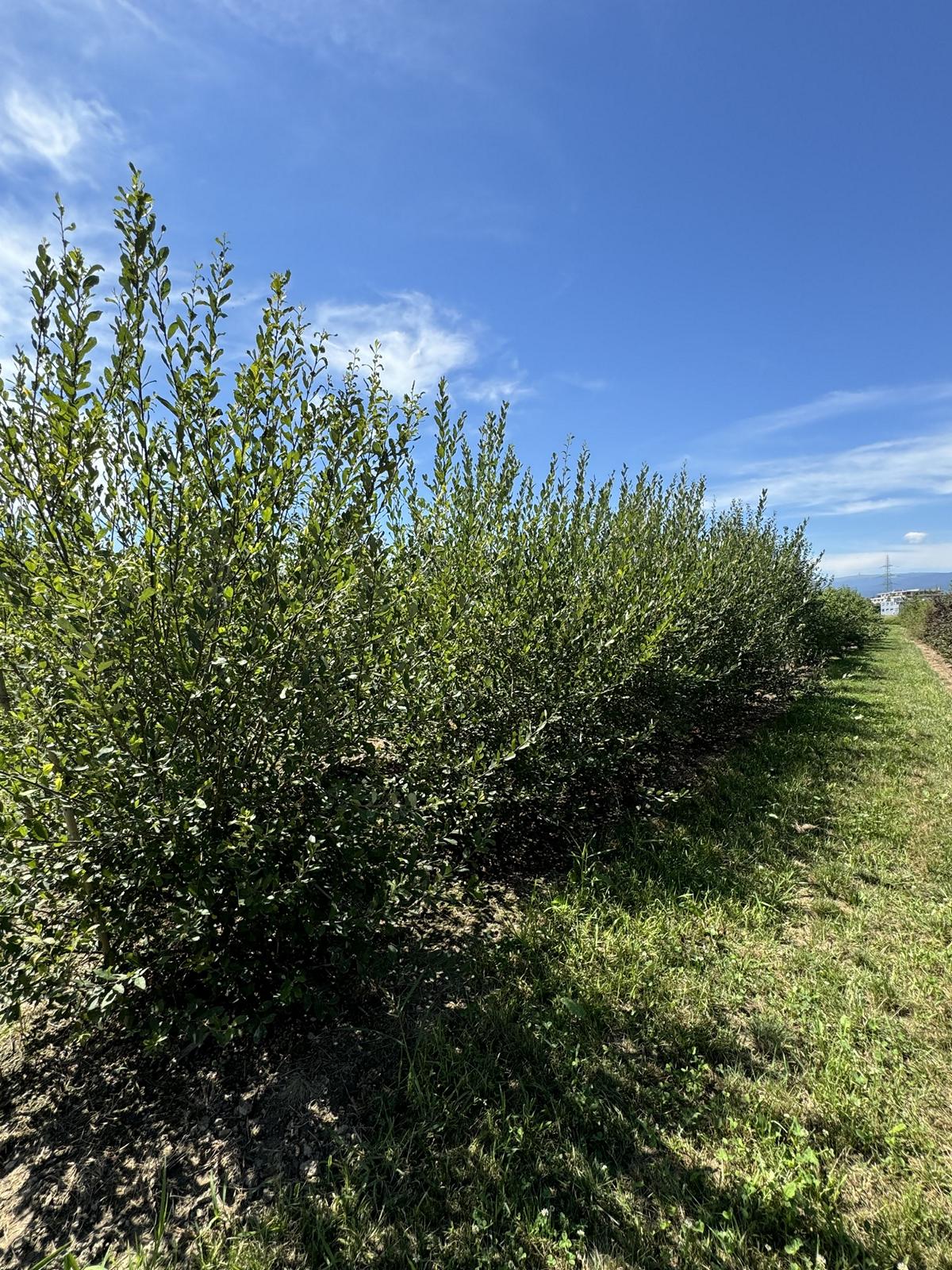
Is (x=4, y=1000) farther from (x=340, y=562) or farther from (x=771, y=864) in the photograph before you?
(x=771, y=864)

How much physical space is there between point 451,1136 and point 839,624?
20.5 meters

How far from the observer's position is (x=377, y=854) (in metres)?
2.67

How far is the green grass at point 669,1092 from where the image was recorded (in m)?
1.95

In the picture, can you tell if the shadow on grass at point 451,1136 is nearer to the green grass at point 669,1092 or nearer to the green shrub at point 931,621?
the green grass at point 669,1092

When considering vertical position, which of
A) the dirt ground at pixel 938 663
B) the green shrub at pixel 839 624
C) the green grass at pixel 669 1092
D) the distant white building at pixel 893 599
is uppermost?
the distant white building at pixel 893 599

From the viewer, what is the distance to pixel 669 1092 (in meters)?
2.51

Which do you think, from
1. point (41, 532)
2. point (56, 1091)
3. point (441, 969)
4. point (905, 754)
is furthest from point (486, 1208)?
point (905, 754)

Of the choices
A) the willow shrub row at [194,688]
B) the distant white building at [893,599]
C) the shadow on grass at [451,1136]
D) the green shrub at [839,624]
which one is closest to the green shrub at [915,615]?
the distant white building at [893,599]

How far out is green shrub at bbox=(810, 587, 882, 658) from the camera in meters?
15.2

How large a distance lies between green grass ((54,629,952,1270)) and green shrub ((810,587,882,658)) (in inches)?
455

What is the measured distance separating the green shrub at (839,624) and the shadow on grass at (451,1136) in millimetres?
12996

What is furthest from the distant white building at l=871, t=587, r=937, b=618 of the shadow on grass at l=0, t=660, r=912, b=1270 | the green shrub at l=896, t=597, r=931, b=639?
the shadow on grass at l=0, t=660, r=912, b=1270

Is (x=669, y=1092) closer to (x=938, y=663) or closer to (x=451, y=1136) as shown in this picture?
(x=451, y=1136)

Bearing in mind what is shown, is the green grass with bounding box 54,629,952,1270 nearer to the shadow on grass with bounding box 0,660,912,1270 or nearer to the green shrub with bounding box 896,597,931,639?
the shadow on grass with bounding box 0,660,912,1270
